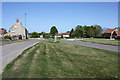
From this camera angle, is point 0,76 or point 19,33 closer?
point 0,76

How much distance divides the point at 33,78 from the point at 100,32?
86.4 meters

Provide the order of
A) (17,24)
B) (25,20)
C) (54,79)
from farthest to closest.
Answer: (17,24) → (25,20) → (54,79)

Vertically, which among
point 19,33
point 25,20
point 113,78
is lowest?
point 113,78

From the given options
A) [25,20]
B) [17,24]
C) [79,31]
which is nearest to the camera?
[25,20]

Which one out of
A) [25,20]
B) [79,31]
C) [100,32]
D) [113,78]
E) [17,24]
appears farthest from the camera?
[100,32]

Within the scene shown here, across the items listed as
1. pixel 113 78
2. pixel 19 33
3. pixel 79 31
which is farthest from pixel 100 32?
pixel 113 78

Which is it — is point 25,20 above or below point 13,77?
above

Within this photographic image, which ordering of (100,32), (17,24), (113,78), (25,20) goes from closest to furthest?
(113,78) → (25,20) → (17,24) → (100,32)

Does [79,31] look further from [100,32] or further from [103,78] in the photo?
[103,78]

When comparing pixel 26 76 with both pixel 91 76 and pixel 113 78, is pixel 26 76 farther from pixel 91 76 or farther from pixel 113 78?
pixel 113 78

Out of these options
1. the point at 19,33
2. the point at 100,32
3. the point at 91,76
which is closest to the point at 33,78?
the point at 91,76

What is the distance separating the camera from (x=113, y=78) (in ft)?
14.1

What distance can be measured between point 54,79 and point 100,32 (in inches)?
3394

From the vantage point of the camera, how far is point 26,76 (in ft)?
13.9
